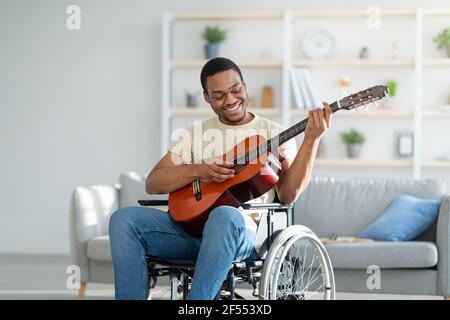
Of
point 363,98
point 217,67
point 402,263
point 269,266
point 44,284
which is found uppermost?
point 217,67

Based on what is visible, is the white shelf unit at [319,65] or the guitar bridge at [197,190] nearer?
the guitar bridge at [197,190]

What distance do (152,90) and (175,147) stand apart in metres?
3.81

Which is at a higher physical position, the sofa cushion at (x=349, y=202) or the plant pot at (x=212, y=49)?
the plant pot at (x=212, y=49)

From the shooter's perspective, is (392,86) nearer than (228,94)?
No

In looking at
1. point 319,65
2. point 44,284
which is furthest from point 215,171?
point 319,65

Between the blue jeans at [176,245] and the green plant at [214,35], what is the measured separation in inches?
147

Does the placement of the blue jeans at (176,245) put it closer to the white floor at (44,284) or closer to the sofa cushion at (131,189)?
the white floor at (44,284)

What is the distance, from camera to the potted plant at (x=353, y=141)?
6.32 meters

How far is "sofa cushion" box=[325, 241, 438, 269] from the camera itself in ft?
13.2

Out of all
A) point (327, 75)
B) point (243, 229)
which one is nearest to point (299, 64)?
point (327, 75)

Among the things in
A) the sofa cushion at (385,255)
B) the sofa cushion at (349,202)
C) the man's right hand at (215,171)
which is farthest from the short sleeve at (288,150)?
the sofa cushion at (349,202)

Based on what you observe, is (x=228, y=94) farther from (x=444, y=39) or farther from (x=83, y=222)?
(x=444, y=39)

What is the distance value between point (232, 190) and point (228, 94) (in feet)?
1.18

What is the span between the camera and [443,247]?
13.3ft
